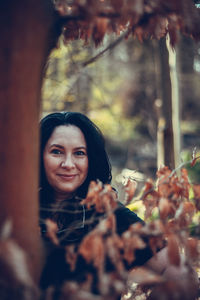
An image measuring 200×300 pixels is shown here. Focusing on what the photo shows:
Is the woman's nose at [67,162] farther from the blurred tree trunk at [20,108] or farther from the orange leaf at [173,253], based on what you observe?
the orange leaf at [173,253]

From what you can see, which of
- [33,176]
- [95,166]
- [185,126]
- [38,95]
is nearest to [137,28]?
[38,95]

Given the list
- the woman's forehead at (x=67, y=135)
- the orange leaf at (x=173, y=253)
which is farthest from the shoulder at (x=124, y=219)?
the orange leaf at (x=173, y=253)

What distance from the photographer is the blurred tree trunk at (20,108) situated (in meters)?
1.31

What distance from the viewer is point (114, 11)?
1.42m

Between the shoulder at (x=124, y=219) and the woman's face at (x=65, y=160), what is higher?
the woman's face at (x=65, y=160)

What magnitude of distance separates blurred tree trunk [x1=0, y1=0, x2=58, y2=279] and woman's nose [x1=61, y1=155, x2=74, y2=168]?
90 centimetres

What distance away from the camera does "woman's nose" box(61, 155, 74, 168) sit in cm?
231

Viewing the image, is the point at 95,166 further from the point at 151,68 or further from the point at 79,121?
the point at 151,68

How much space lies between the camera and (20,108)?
133 centimetres

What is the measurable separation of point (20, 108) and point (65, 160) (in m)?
1.05

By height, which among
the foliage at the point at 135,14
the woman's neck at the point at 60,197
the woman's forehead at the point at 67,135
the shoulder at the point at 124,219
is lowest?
the shoulder at the point at 124,219

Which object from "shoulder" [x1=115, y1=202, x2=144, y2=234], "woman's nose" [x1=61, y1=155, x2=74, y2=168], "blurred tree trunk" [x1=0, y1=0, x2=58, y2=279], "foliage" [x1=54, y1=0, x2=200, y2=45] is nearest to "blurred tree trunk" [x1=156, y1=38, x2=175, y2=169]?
"shoulder" [x1=115, y1=202, x2=144, y2=234]

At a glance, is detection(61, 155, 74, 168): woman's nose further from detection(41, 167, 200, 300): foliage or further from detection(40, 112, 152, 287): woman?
detection(41, 167, 200, 300): foliage

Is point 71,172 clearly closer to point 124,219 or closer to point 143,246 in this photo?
point 124,219
